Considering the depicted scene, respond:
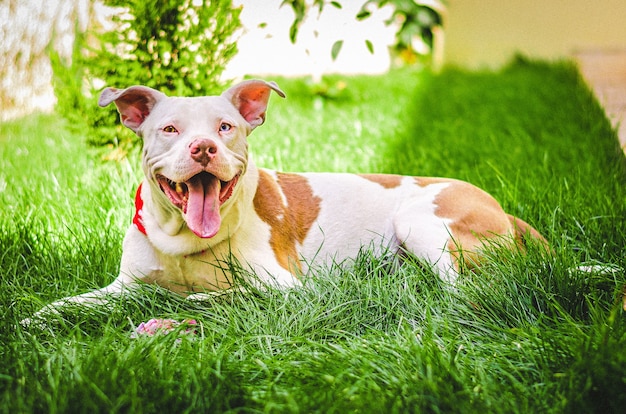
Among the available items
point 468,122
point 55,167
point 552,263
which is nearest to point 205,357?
point 552,263

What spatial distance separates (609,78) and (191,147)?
567 centimetres

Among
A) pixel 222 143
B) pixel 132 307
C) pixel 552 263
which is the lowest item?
pixel 132 307

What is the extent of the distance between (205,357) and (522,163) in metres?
2.88

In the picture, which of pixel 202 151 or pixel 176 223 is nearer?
pixel 202 151

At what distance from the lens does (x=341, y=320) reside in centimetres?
259

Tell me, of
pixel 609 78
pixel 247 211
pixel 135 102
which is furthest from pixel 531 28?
pixel 135 102

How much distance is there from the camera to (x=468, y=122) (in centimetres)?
593

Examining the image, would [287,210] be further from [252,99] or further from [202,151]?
[202,151]

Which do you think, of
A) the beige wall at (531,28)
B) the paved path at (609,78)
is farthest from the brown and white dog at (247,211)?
the beige wall at (531,28)

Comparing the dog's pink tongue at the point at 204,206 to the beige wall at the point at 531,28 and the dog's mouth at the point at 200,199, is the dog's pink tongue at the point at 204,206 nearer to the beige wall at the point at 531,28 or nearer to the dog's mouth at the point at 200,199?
the dog's mouth at the point at 200,199

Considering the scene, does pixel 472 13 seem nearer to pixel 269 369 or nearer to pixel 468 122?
pixel 468 122

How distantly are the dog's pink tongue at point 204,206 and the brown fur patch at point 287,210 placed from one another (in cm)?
41

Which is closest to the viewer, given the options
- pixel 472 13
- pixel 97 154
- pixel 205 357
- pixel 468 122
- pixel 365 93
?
pixel 205 357

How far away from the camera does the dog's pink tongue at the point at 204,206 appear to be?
104 inches
